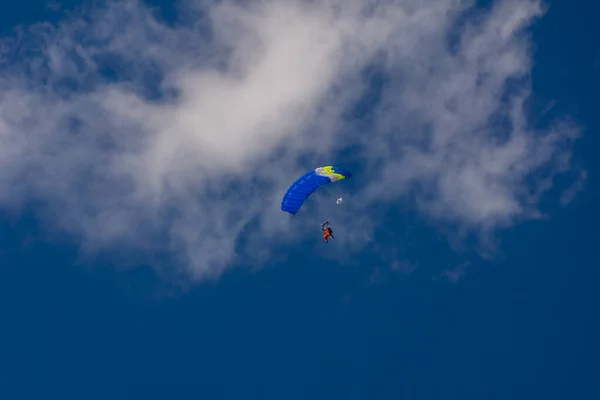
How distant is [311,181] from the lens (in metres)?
63.8

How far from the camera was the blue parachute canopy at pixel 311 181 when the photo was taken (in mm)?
63656

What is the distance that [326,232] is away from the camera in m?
68.1

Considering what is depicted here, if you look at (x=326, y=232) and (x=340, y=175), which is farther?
(x=326, y=232)

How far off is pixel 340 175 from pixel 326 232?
6.37 m

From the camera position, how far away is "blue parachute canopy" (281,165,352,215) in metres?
63.7

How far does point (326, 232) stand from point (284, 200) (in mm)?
5871

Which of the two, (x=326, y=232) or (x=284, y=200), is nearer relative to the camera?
(x=284, y=200)

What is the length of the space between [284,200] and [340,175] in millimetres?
4615

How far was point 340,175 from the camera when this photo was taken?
63656mm

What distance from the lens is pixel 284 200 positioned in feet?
210
